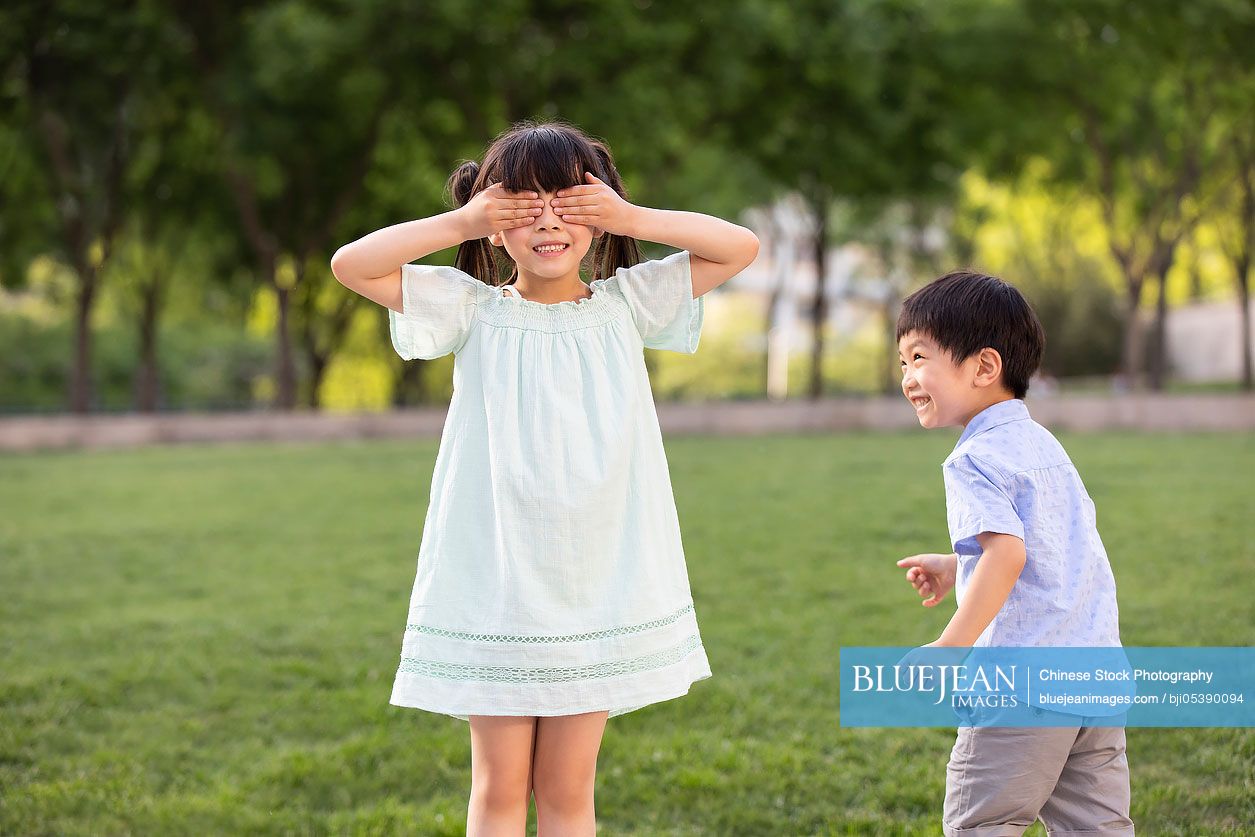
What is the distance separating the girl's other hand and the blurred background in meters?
18.2

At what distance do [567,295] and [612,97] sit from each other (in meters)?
19.0

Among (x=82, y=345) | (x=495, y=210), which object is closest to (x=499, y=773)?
(x=495, y=210)

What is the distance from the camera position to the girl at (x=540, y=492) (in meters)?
2.96

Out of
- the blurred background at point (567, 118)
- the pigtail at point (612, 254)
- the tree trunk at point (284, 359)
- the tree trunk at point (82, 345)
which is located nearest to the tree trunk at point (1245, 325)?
the blurred background at point (567, 118)

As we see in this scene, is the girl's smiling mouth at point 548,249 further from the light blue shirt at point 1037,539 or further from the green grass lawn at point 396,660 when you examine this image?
the green grass lawn at point 396,660

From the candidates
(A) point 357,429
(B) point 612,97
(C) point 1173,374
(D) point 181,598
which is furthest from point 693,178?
(C) point 1173,374

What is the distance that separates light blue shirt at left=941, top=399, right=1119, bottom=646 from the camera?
2801mm

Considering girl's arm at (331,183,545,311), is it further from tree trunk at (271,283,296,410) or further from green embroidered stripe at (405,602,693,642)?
tree trunk at (271,283,296,410)

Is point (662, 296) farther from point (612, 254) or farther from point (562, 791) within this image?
point (562, 791)

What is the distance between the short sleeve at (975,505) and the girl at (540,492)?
0.70 meters

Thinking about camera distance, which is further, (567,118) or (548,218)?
(567,118)

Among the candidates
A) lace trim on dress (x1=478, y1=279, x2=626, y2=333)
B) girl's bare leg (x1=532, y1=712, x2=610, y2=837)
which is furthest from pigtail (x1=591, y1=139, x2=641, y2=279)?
girl's bare leg (x1=532, y1=712, x2=610, y2=837)

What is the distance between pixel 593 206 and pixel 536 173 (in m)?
0.15

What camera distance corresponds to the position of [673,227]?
3.10 m
